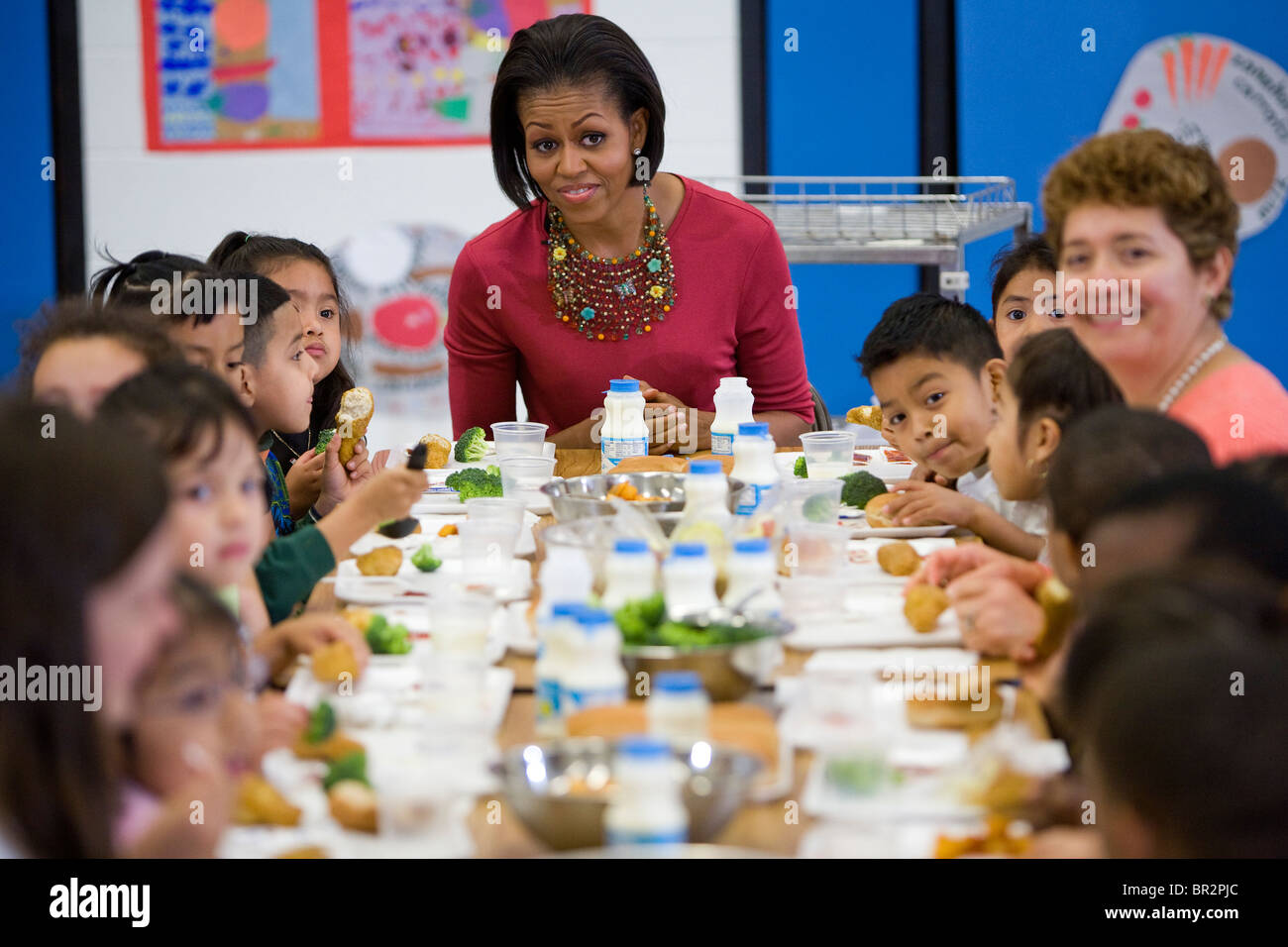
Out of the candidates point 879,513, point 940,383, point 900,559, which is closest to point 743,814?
point 900,559

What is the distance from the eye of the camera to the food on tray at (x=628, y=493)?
96.3 inches

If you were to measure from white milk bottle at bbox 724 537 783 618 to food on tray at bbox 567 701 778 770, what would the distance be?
332 millimetres

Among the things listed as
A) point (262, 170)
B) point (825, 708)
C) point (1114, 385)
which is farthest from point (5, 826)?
point (262, 170)

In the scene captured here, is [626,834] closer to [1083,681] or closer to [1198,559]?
[1083,681]

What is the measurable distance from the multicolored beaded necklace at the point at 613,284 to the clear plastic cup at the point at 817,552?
162cm

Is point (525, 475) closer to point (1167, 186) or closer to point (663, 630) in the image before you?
point (663, 630)

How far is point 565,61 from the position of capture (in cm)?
339

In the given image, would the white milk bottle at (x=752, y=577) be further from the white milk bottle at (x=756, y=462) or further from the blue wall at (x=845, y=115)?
the blue wall at (x=845, y=115)

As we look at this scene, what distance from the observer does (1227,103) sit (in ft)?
17.9

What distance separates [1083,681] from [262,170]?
5126 millimetres

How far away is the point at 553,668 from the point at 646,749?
342 mm

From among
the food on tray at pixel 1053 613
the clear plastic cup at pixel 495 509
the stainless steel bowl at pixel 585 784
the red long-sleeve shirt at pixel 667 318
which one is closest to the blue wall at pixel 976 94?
the red long-sleeve shirt at pixel 667 318

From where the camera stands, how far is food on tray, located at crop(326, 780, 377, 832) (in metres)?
1.30

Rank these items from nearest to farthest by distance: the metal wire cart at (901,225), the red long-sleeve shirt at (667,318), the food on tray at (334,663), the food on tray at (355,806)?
the food on tray at (355,806) → the food on tray at (334,663) → the red long-sleeve shirt at (667,318) → the metal wire cart at (901,225)
